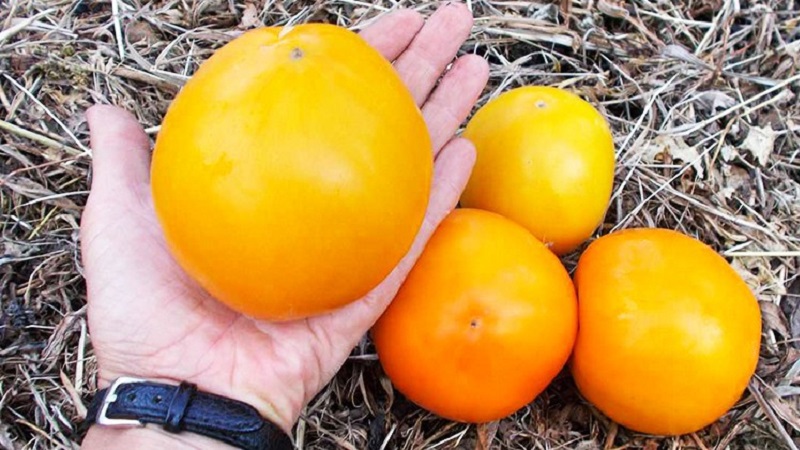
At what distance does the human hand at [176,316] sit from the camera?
1813 millimetres

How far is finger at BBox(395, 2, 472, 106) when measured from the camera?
2195 mm

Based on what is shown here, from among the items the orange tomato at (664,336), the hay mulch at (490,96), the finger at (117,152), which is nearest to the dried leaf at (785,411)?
the hay mulch at (490,96)

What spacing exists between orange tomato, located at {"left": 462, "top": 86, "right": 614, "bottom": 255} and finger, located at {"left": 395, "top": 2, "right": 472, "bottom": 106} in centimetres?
21

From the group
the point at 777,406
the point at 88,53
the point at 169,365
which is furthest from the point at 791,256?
the point at 88,53

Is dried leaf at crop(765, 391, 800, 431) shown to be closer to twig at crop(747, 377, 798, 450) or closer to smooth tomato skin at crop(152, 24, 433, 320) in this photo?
twig at crop(747, 377, 798, 450)

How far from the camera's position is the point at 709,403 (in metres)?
1.86

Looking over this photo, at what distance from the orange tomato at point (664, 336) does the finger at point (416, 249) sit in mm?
412

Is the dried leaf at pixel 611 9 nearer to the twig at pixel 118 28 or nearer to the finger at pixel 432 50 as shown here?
the finger at pixel 432 50

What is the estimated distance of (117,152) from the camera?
1.94 metres

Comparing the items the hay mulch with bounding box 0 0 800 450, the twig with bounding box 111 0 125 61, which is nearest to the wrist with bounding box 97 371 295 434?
the hay mulch with bounding box 0 0 800 450

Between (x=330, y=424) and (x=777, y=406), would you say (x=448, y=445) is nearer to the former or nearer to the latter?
(x=330, y=424)

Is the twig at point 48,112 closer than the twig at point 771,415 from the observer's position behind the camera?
No

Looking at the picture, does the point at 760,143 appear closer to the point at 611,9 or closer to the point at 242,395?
the point at 611,9

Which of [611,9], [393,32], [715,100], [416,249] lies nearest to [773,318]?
[715,100]
